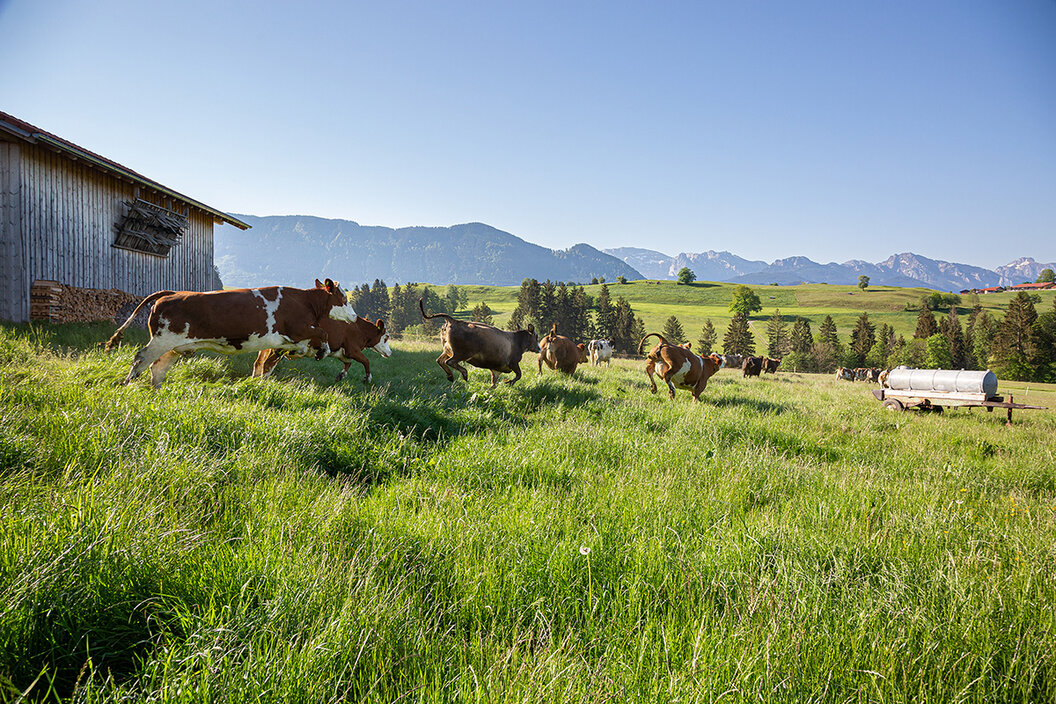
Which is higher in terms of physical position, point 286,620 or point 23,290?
point 23,290

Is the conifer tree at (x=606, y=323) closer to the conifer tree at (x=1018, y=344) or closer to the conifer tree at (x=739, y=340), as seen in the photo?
the conifer tree at (x=739, y=340)

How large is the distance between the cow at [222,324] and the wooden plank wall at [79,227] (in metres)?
8.78

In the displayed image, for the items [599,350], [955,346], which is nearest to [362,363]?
[599,350]

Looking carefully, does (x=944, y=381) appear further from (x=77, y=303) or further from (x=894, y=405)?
(x=77, y=303)

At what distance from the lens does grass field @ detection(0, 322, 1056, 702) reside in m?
1.78

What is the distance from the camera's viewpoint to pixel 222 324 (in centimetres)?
747

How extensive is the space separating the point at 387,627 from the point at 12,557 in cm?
155

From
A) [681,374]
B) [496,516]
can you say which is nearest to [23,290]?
[496,516]

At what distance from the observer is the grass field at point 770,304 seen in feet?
406

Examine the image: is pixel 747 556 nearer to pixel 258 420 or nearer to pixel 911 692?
pixel 911 692

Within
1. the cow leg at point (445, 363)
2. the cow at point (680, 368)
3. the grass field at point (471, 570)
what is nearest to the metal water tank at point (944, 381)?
the cow at point (680, 368)

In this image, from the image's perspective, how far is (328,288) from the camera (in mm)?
9258

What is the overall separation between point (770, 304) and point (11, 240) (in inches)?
6948

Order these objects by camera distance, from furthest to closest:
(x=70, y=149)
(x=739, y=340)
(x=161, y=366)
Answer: (x=739, y=340) < (x=70, y=149) < (x=161, y=366)
